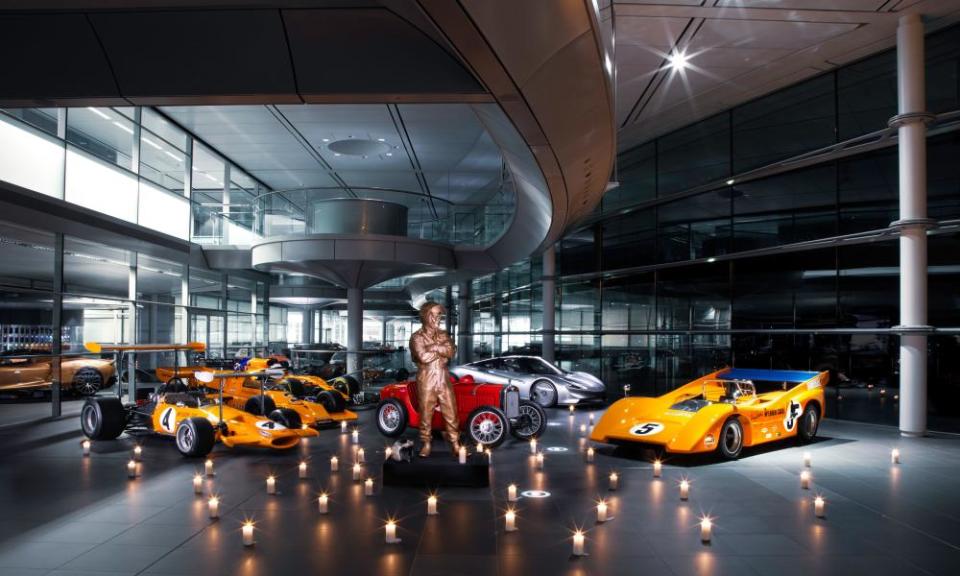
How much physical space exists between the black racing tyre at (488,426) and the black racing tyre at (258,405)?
3.97m

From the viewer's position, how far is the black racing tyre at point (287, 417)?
35.1 ft

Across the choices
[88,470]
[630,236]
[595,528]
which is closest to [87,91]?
[88,470]

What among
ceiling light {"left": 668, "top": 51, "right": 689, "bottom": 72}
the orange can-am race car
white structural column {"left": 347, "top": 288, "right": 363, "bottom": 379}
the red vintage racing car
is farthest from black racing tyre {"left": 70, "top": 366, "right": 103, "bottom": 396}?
ceiling light {"left": 668, "top": 51, "right": 689, "bottom": 72}

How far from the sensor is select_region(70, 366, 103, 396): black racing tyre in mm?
18094

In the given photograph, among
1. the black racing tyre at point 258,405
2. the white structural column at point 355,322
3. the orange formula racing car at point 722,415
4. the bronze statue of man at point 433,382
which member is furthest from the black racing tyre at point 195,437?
the white structural column at point 355,322

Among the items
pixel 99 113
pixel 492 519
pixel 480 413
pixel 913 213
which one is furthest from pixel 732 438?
pixel 99 113

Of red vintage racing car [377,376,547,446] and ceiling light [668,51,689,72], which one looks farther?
ceiling light [668,51,689,72]

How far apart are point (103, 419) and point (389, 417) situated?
187 inches

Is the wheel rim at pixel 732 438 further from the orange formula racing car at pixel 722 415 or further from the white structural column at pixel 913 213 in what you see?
the white structural column at pixel 913 213

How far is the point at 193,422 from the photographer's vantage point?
921 cm

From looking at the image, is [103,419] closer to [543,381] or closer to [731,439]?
[543,381]

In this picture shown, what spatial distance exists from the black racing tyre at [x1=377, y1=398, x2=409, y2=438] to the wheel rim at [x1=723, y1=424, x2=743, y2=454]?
540 centimetres

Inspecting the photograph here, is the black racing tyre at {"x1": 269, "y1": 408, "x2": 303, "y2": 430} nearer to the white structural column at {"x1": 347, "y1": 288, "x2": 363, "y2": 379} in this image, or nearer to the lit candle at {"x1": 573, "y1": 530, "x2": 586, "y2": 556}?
the lit candle at {"x1": 573, "y1": 530, "x2": 586, "y2": 556}

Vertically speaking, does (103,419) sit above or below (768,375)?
below
